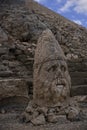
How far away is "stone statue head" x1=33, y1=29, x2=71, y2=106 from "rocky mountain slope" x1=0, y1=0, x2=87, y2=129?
185 cm

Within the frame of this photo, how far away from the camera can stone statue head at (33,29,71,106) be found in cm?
878

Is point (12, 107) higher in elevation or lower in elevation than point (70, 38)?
lower

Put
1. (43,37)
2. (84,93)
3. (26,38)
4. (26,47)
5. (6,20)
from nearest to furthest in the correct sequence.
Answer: (43,37) → (84,93) → (26,47) → (26,38) → (6,20)

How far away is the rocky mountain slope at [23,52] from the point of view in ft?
37.1

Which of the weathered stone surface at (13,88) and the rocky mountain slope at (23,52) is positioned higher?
the rocky mountain slope at (23,52)

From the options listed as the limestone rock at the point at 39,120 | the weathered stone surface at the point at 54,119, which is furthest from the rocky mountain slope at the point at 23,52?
the weathered stone surface at the point at 54,119

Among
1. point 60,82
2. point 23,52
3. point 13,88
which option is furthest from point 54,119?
point 23,52

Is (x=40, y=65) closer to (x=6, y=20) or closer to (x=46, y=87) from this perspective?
(x=46, y=87)

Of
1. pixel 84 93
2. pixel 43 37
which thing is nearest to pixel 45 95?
pixel 43 37

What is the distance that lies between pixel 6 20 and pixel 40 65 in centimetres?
1201

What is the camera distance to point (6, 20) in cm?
2058

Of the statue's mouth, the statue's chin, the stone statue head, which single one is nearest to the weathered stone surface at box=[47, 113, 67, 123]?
the stone statue head

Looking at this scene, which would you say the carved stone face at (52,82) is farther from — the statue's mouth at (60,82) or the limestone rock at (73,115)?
the limestone rock at (73,115)

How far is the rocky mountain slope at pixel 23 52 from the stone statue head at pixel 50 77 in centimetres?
185
